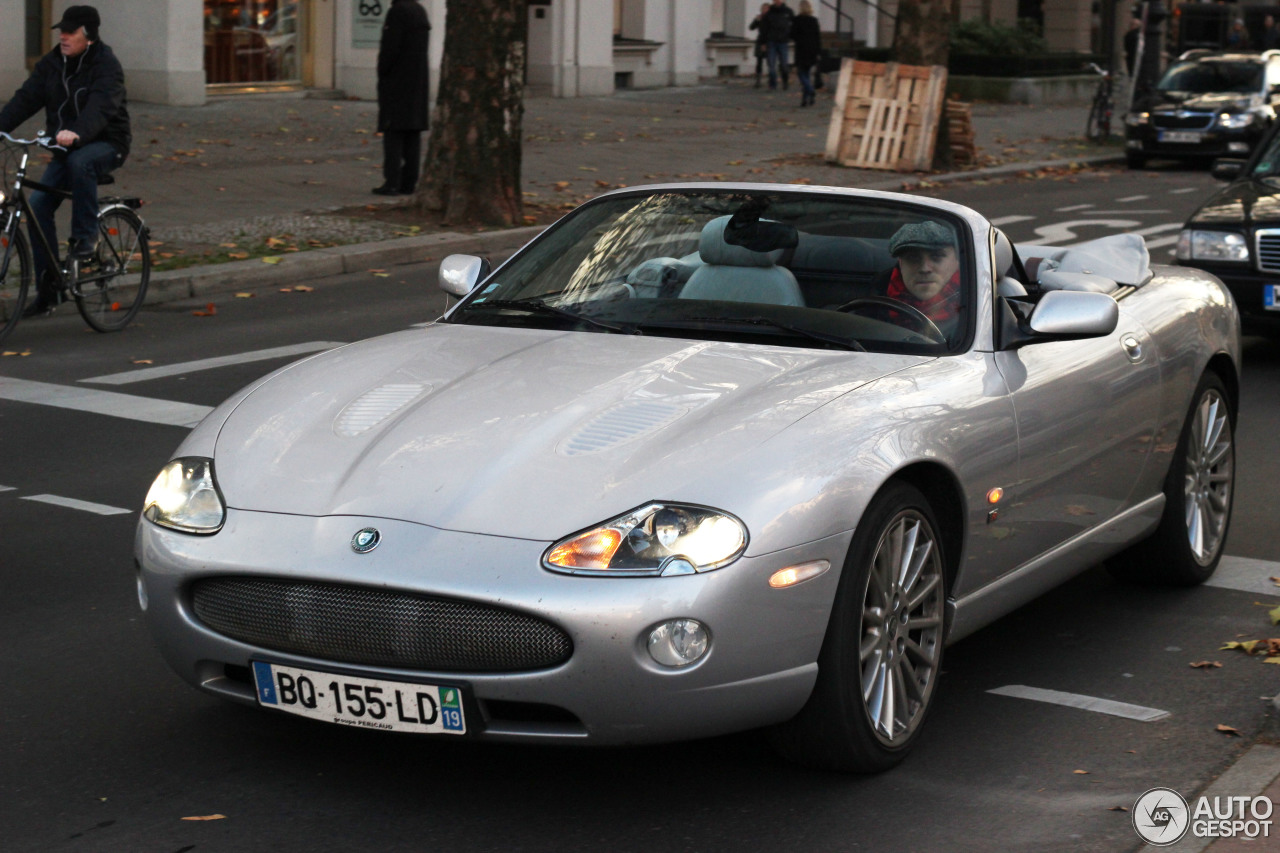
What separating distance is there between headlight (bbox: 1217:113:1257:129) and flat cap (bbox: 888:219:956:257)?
22.5m

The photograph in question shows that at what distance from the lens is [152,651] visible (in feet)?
17.0

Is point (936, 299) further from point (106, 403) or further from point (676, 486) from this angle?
point (106, 403)

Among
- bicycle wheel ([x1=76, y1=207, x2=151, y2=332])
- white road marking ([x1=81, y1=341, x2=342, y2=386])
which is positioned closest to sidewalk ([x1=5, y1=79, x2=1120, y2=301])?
bicycle wheel ([x1=76, y1=207, x2=151, y2=332])

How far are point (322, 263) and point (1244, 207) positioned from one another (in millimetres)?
7214

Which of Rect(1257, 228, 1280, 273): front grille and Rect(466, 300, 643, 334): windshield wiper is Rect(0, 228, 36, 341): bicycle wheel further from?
Rect(1257, 228, 1280, 273): front grille

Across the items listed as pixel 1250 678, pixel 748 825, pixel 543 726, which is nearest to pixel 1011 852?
pixel 748 825

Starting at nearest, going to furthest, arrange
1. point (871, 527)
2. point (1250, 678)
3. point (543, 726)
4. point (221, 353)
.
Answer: point (543, 726), point (871, 527), point (1250, 678), point (221, 353)

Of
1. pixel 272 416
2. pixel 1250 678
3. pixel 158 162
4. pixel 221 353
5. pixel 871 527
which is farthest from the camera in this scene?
pixel 158 162

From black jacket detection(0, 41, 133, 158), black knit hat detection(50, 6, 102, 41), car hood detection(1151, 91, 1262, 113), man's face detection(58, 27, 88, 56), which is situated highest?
car hood detection(1151, 91, 1262, 113)

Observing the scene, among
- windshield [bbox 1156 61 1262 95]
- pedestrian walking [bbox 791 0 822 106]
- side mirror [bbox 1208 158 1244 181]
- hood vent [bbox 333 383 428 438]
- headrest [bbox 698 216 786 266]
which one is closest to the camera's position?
hood vent [bbox 333 383 428 438]

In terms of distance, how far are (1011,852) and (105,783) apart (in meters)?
2.12

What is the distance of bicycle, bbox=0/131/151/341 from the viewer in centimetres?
1031

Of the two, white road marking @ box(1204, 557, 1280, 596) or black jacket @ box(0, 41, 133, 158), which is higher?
black jacket @ box(0, 41, 133, 158)

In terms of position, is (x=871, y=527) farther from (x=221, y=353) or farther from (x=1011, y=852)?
(x=221, y=353)
